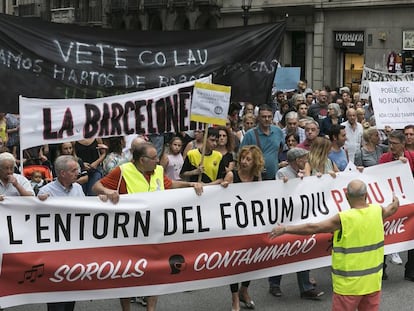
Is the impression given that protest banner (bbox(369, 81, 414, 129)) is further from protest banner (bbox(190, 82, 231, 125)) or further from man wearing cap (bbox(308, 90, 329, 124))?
man wearing cap (bbox(308, 90, 329, 124))

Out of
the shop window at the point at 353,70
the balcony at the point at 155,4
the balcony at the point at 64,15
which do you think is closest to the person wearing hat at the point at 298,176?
the shop window at the point at 353,70

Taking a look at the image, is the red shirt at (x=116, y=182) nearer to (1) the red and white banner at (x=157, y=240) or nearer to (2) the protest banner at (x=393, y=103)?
(1) the red and white banner at (x=157, y=240)

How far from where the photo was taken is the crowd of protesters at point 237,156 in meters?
6.81

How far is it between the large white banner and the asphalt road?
5.40 ft

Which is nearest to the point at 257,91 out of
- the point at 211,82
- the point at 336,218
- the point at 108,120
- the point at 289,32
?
the point at 211,82

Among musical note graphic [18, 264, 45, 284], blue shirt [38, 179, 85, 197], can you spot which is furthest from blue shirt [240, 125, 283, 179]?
musical note graphic [18, 264, 45, 284]

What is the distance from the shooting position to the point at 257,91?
28.6 feet

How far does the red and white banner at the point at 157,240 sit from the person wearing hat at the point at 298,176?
A: 200mm

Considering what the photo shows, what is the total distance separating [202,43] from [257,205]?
226cm

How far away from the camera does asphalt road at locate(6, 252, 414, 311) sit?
7.02 metres

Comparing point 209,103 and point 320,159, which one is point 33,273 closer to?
point 209,103

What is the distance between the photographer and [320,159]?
7484mm

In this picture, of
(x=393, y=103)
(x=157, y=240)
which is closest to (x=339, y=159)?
(x=393, y=103)

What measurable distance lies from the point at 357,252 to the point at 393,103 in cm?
523
